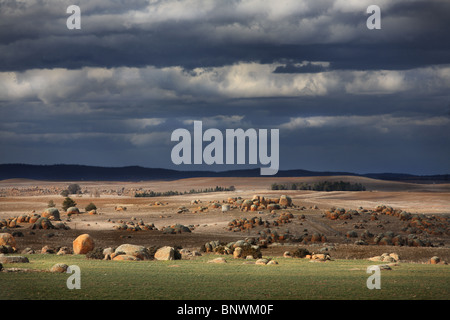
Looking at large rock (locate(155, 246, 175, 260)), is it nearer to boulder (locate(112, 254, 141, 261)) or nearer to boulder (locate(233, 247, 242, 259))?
boulder (locate(112, 254, 141, 261))

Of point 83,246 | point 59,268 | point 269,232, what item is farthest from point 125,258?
point 269,232

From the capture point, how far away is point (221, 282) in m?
22.7

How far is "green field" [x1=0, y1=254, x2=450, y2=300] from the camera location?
19703 millimetres

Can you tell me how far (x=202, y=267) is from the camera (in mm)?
28031

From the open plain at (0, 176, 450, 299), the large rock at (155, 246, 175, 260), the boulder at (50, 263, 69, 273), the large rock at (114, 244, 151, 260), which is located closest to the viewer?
the boulder at (50, 263, 69, 273)

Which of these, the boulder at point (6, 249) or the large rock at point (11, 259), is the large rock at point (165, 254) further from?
the boulder at point (6, 249)

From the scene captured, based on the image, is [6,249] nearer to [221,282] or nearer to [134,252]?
[134,252]

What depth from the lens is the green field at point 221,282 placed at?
64.6ft

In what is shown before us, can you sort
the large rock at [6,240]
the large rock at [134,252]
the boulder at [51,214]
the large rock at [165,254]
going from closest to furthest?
the large rock at [134,252], the large rock at [165,254], the large rock at [6,240], the boulder at [51,214]

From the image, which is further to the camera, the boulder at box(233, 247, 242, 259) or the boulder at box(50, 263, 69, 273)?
the boulder at box(233, 247, 242, 259)

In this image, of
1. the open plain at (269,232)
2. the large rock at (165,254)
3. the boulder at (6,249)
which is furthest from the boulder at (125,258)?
the boulder at (6,249)

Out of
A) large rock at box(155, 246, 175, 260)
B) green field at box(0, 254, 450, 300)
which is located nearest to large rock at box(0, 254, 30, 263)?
green field at box(0, 254, 450, 300)
